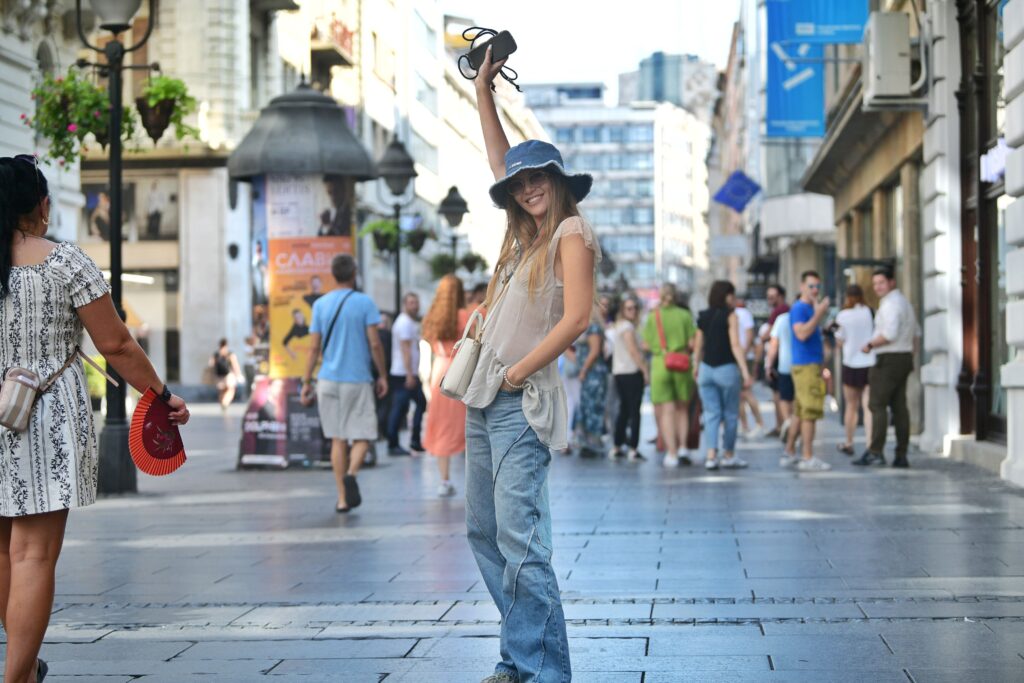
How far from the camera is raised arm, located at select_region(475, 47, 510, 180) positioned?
567 centimetres

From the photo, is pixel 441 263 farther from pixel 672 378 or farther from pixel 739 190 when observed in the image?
pixel 672 378

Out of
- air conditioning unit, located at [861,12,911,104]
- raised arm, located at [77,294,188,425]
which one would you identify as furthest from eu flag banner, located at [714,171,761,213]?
raised arm, located at [77,294,188,425]

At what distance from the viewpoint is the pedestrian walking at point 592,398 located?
18791 mm

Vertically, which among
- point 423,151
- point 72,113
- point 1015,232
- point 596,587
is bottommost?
point 596,587

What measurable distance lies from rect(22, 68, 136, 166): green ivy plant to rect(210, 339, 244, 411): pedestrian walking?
18136 mm

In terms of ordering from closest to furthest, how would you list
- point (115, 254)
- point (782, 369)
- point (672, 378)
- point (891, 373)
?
point (115, 254), point (891, 373), point (672, 378), point (782, 369)

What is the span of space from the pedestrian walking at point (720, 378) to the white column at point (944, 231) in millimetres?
2387

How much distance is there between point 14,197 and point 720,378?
38.5 feet

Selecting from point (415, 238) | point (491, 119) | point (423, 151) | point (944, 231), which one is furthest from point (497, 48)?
point (423, 151)

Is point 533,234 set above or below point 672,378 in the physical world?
above

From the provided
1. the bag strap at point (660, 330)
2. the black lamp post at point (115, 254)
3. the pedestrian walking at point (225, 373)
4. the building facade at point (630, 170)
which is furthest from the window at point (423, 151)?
the building facade at point (630, 170)

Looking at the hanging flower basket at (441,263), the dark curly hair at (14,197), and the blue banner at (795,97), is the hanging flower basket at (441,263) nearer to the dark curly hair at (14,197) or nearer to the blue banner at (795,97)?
the blue banner at (795,97)

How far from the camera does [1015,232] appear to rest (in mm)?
13258

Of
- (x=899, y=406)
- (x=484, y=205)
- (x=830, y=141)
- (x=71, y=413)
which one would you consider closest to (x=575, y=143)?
(x=484, y=205)
